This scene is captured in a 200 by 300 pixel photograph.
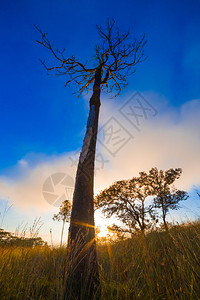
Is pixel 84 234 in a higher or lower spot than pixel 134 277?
higher

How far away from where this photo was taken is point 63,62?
582cm

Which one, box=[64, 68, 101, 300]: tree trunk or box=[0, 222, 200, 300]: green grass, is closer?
box=[0, 222, 200, 300]: green grass

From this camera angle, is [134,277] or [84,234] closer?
[134,277]

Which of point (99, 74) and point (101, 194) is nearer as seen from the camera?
point (99, 74)

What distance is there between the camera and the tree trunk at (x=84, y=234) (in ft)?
7.22

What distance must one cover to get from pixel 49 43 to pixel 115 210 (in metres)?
15.6

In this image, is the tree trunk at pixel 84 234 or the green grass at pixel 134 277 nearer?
the green grass at pixel 134 277

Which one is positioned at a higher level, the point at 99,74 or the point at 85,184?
the point at 99,74

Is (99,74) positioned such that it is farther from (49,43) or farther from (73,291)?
(73,291)

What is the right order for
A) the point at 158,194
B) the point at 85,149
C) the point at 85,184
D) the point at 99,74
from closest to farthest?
the point at 85,184 < the point at 85,149 < the point at 99,74 < the point at 158,194

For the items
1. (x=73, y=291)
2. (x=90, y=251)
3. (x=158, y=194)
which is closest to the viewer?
(x=73, y=291)

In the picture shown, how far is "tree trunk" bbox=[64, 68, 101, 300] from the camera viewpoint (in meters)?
2.20

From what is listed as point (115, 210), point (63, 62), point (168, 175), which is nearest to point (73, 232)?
point (63, 62)

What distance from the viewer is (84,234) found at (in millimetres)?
2662
